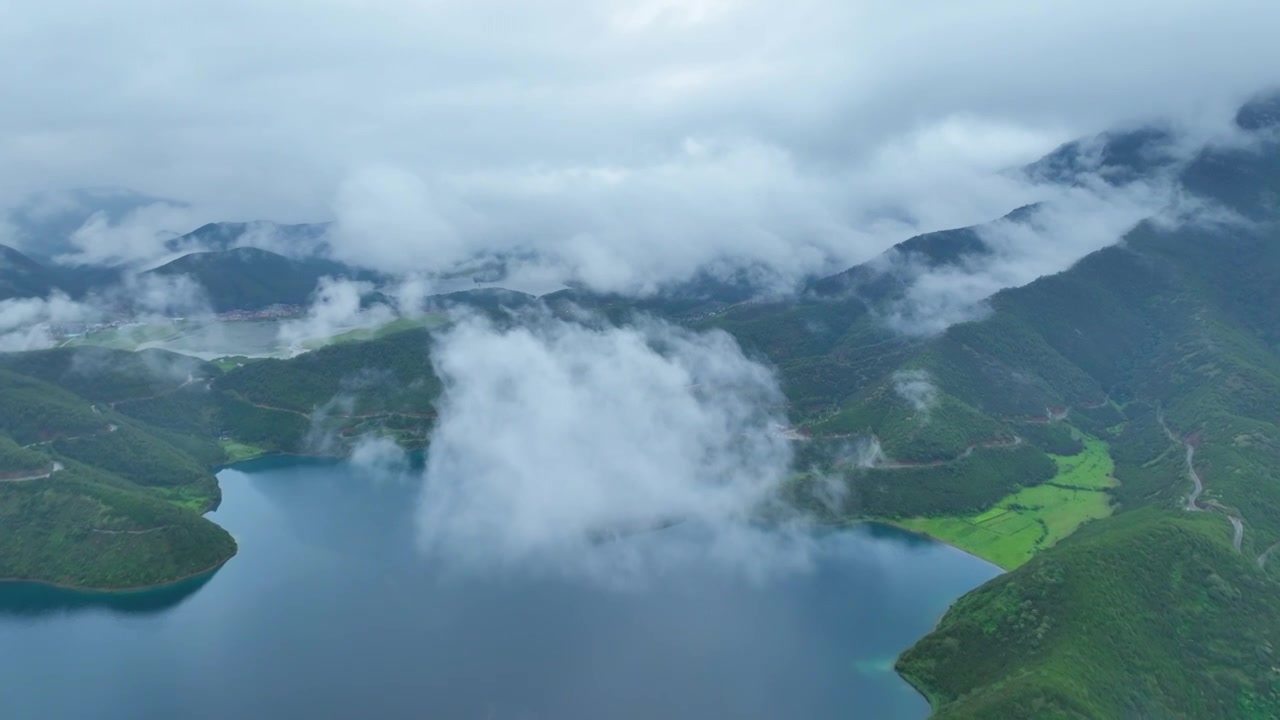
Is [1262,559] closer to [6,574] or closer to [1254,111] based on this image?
[6,574]

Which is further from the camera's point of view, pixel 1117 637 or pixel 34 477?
pixel 34 477

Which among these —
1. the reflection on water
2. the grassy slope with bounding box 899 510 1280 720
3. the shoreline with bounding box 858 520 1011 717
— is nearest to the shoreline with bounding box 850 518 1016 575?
the shoreline with bounding box 858 520 1011 717

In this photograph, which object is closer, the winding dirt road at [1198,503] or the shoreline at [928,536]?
the winding dirt road at [1198,503]

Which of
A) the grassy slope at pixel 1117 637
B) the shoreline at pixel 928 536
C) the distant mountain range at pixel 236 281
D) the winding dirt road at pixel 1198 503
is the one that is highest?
the grassy slope at pixel 1117 637

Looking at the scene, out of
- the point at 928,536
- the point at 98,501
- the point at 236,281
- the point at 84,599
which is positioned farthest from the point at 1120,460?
the point at 236,281

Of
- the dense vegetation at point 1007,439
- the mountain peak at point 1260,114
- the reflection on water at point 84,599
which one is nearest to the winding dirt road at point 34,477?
the dense vegetation at point 1007,439

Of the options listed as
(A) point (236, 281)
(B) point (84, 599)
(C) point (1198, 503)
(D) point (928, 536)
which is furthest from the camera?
(A) point (236, 281)

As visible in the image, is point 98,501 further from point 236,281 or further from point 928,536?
point 236,281

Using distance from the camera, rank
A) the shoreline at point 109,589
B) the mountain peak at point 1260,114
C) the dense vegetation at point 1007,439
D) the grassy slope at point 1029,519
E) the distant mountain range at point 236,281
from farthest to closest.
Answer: the distant mountain range at point 236,281, the mountain peak at point 1260,114, the grassy slope at point 1029,519, the shoreline at point 109,589, the dense vegetation at point 1007,439

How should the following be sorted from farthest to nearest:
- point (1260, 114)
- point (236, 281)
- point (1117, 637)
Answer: point (236, 281), point (1260, 114), point (1117, 637)

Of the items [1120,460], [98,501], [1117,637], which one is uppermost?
[1117,637]

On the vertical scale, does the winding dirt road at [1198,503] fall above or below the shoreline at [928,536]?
above

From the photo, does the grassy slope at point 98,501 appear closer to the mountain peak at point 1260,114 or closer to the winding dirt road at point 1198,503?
the winding dirt road at point 1198,503

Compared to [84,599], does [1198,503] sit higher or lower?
lower
